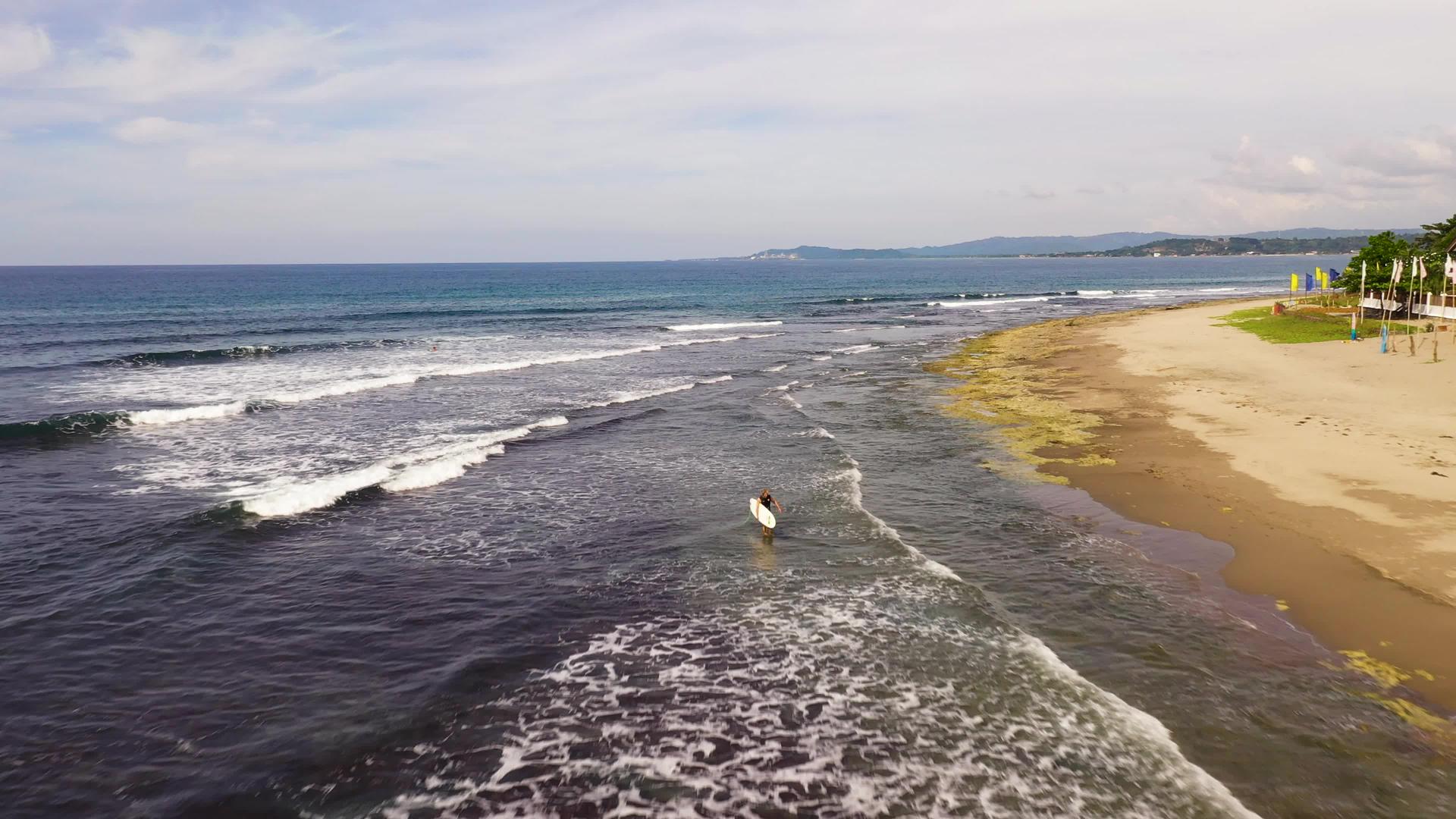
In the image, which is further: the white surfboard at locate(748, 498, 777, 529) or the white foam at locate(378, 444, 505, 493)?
the white foam at locate(378, 444, 505, 493)

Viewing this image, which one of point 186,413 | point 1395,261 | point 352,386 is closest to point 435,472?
point 186,413

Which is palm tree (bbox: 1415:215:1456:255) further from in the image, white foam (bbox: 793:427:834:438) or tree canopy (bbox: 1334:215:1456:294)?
white foam (bbox: 793:427:834:438)

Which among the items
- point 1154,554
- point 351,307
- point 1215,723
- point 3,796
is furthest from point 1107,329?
point 351,307

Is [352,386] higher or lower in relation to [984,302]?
lower

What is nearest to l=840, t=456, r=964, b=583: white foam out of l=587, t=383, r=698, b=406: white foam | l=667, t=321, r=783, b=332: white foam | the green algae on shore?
the green algae on shore

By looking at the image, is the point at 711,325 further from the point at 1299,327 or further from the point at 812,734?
the point at 812,734

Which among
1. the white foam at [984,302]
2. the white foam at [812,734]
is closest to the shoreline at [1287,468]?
the white foam at [812,734]

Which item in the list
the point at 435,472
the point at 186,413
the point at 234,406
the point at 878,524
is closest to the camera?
the point at 878,524
